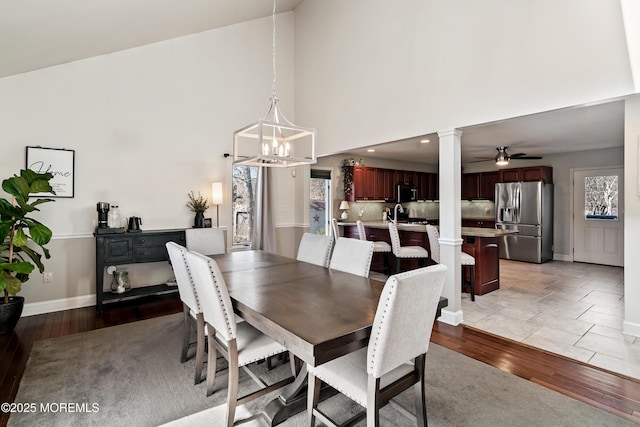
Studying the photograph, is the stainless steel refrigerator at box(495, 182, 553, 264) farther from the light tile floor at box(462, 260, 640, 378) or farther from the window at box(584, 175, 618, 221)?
the light tile floor at box(462, 260, 640, 378)

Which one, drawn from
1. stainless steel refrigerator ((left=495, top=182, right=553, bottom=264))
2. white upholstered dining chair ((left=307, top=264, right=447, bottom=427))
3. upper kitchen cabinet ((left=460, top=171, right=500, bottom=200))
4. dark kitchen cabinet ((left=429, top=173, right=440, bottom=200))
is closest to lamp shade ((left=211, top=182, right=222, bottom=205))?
white upholstered dining chair ((left=307, top=264, right=447, bottom=427))

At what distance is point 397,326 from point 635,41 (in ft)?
9.36

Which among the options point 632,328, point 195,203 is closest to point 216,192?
point 195,203

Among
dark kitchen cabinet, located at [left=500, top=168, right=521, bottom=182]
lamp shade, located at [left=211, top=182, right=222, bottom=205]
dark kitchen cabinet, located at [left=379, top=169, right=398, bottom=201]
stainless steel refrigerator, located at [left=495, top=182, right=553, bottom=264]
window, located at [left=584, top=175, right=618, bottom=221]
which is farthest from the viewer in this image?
dark kitchen cabinet, located at [left=379, top=169, right=398, bottom=201]

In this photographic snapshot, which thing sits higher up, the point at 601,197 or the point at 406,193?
the point at 406,193

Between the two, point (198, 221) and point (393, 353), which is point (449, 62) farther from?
point (198, 221)

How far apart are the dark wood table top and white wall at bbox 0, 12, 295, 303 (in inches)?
94.8

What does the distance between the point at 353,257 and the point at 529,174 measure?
620 centimetres

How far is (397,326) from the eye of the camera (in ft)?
4.84

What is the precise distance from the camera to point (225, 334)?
73.6 inches

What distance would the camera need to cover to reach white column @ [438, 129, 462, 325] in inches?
138

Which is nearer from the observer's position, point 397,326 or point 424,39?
point 397,326

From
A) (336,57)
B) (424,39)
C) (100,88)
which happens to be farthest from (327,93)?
(100,88)

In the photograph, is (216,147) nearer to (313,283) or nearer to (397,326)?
(313,283)
